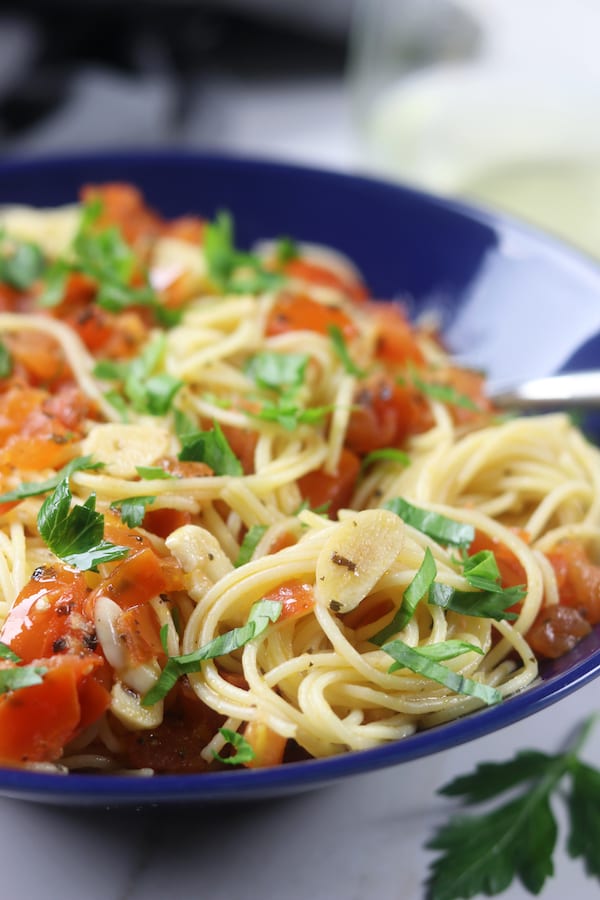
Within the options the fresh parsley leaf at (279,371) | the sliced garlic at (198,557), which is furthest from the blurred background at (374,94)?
the sliced garlic at (198,557)

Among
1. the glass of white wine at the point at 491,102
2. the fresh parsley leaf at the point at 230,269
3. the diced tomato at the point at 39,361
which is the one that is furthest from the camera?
the glass of white wine at the point at 491,102

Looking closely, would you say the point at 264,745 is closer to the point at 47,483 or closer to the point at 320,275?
the point at 47,483

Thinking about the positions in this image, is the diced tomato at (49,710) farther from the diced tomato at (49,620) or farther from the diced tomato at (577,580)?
the diced tomato at (577,580)

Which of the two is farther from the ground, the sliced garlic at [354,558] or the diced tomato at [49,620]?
the sliced garlic at [354,558]

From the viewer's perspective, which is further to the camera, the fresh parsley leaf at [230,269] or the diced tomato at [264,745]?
the fresh parsley leaf at [230,269]

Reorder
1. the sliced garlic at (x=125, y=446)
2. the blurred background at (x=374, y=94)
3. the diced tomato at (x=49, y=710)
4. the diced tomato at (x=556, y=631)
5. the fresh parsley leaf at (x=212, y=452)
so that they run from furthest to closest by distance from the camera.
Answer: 1. the blurred background at (x=374, y=94)
2. the fresh parsley leaf at (x=212, y=452)
3. the sliced garlic at (x=125, y=446)
4. the diced tomato at (x=556, y=631)
5. the diced tomato at (x=49, y=710)

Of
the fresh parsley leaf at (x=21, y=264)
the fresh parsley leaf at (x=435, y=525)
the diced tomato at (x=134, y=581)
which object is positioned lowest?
the diced tomato at (x=134, y=581)

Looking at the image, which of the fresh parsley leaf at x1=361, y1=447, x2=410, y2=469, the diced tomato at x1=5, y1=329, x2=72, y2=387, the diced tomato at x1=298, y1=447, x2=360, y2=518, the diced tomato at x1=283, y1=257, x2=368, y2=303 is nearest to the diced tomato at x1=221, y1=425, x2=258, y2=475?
the diced tomato at x1=298, y1=447, x2=360, y2=518
